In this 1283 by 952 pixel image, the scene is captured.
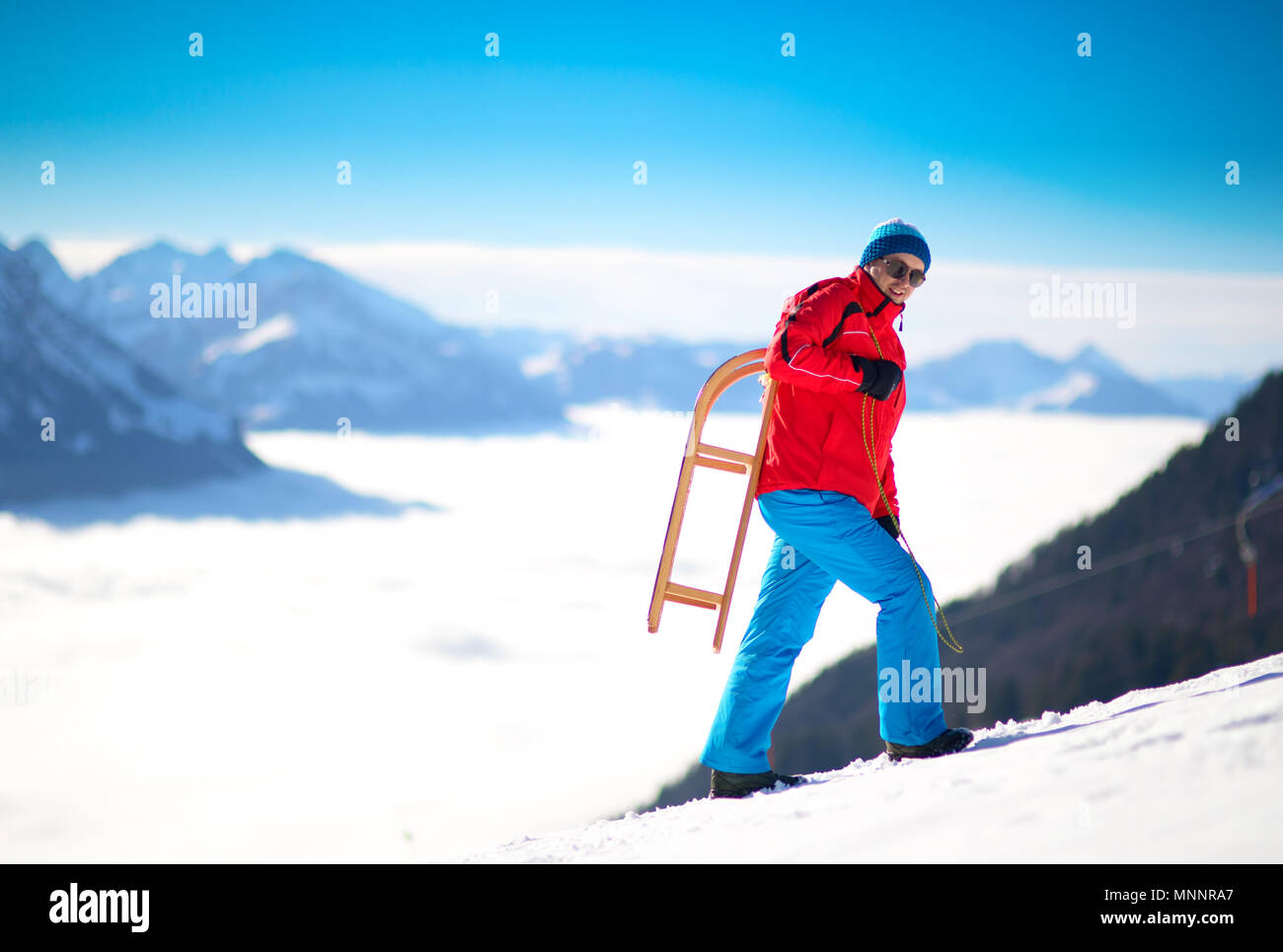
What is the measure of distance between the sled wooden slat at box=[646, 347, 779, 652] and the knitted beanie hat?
0.57 m

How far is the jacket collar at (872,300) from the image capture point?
11.9 ft

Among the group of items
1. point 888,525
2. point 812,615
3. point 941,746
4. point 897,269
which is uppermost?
point 897,269

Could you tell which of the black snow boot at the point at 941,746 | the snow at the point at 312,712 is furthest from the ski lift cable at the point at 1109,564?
the black snow boot at the point at 941,746

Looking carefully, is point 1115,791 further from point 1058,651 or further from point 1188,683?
point 1058,651

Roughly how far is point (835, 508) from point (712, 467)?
1.82 ft

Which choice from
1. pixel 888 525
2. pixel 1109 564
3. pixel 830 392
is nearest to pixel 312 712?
pixel 1109 564

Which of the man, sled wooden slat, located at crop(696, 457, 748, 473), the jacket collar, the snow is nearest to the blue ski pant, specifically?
the man

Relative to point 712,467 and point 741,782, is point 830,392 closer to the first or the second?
Answer: point 712,467

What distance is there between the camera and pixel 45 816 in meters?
108

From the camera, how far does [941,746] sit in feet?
11.9

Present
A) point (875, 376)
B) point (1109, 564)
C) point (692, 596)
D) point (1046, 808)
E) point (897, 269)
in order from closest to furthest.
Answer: point (1046, 808), point (875, 376), point (897, 269), point (692, 596), point (1109, 564)

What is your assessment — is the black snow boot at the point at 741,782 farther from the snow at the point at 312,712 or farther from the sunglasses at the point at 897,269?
the snow at the point at 312,712

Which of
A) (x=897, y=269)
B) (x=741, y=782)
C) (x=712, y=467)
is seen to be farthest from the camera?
(x=712, y=467)
